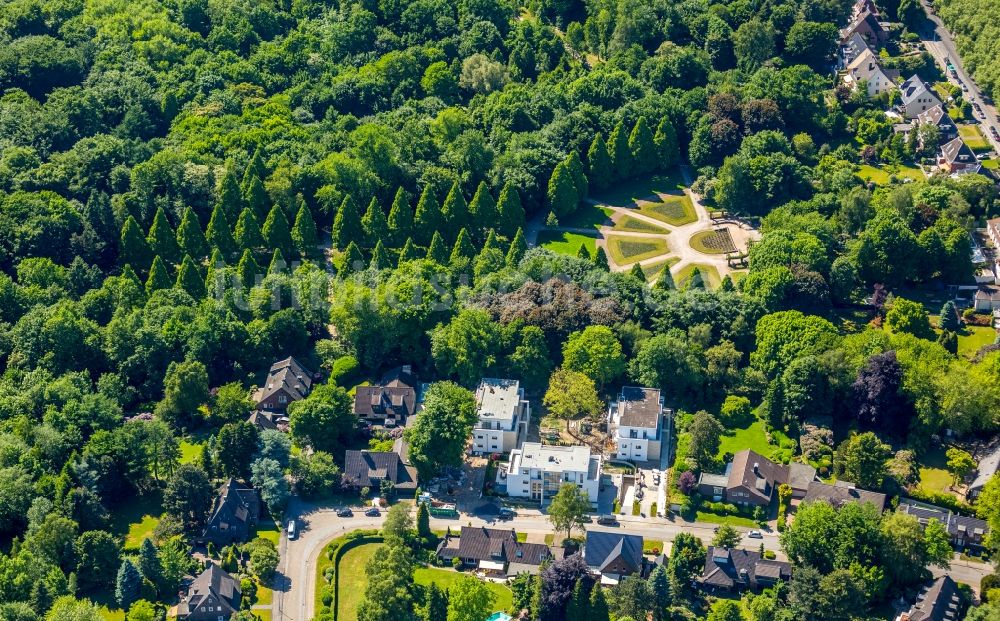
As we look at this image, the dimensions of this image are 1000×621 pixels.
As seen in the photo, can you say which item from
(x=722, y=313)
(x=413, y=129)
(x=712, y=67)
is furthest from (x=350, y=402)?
(x=712, y=67)

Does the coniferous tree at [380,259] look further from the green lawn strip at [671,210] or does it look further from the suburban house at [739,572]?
the suburban house at [739,572]

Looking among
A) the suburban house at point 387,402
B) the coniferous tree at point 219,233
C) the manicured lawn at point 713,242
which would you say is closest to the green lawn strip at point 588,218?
the manicured lawn at point 713,242

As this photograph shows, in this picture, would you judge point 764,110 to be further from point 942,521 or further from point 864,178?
point 942,521

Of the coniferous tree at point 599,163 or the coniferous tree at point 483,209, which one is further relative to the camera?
the coniferous tree at point 599,163

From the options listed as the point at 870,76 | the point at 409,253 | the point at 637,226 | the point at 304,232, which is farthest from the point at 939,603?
the point at 870,76

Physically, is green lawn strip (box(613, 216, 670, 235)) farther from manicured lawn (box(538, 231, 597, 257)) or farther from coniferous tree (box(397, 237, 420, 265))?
coniferous tree (box(397, 237, 420, 265))

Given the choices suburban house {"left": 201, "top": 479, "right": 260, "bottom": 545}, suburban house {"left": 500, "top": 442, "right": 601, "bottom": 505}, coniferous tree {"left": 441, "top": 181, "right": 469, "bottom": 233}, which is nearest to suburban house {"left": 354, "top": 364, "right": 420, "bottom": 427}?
suburban house {"left": 500, "top": 442, "right": 601, "bottom": 505}

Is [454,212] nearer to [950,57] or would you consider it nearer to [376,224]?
[376,224]
